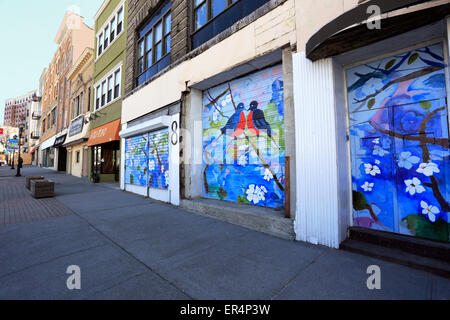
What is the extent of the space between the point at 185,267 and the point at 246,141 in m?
3.54

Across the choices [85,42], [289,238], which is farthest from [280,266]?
[85,42]

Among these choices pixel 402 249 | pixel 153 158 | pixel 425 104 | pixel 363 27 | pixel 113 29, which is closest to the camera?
pixel 363 27

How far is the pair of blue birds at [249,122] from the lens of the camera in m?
5.12

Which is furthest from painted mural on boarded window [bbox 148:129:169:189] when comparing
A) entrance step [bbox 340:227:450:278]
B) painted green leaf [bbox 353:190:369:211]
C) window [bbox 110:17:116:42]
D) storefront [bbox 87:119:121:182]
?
window [bbox 110:17:116:42]

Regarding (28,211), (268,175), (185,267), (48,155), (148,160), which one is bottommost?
(185,267)

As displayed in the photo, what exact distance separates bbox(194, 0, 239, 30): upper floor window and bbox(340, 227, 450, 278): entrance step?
658 cm

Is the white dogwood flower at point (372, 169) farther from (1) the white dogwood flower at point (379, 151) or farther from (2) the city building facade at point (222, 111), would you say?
(2) the city building facade at point (222, 111)

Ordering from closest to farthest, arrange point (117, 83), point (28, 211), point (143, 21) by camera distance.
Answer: point (28, 211) → point (143, 21) → point (117, 83)

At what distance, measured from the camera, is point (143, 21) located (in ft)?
31.4

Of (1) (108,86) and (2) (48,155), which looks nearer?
(1) (108,86)

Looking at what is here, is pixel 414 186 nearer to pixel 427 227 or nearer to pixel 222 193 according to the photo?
pixel 427 227

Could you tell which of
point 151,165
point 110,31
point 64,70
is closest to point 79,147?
point 110,31

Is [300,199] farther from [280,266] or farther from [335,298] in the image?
[335,298]

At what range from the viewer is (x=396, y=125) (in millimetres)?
3303
